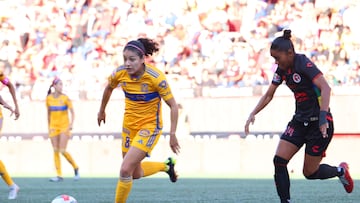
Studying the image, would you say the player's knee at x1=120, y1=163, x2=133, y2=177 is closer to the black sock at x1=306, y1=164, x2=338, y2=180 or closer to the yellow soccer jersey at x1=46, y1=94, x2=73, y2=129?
the black sock at x1=306, y1=164, x2=338, y2=180

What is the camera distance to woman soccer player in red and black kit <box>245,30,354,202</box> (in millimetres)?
9211

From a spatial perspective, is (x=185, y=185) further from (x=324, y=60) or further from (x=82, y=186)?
(x=324, y=60)

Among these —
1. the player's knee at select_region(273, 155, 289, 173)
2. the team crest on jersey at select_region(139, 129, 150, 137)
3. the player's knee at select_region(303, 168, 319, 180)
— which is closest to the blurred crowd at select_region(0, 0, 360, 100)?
the player's knee at select_region(303, 168, 319, 180)

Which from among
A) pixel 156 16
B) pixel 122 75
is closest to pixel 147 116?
pixel 122 75

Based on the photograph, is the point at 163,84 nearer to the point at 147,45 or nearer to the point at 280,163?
the point at 147,45

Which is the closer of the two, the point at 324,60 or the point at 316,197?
the point at 316,197

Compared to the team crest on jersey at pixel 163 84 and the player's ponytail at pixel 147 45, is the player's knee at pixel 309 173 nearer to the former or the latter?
the team crest on jersey at pixel 163 84

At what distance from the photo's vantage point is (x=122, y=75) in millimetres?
9781

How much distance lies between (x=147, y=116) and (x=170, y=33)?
45.0 ft

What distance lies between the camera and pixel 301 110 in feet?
31.5

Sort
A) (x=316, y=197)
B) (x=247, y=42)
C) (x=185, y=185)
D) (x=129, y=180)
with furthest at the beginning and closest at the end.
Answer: (x=247, y=42) < (x=185, y=185) < (x=316, y=197) < (x=129, y=180)

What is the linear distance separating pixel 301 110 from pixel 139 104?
1746mm

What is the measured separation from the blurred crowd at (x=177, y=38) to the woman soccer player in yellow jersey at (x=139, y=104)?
1078cm

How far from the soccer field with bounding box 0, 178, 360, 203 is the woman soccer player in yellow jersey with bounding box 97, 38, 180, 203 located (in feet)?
7.47
